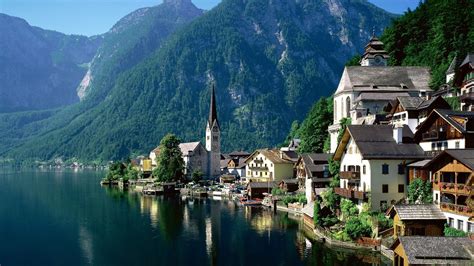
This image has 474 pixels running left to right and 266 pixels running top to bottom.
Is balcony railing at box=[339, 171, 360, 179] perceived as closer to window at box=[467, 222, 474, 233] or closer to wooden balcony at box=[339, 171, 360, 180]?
wooden balcony at box=[339, 171, 360, 180]

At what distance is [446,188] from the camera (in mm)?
46719

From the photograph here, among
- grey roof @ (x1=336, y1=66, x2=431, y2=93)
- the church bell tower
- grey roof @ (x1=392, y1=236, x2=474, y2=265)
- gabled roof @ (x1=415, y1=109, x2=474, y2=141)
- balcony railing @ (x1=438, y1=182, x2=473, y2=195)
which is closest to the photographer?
grey roof @ (x1=392, y1=236, x2=474, y2=265)

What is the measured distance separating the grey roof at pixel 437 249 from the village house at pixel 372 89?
41617 mm

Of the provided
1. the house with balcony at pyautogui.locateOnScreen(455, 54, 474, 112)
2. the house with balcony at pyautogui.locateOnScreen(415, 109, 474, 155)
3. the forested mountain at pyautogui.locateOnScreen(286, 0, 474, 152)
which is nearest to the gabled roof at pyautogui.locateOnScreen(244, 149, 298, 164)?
the forested mountain at pyautogui.locateOnScreen(286, 0, 474, 152)

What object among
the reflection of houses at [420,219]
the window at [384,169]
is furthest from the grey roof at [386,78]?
the reflection of houses at [420,219]

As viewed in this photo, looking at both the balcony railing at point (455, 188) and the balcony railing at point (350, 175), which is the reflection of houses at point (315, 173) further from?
the balcony railing at point (455, 188)

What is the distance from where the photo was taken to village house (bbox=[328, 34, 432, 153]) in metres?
83.4

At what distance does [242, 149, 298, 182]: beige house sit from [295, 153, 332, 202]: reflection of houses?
26.0 meters

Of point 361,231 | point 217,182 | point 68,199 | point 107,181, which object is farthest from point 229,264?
point 107,181

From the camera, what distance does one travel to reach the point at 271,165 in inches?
4705

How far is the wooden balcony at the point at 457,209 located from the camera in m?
42.8

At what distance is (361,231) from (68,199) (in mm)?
80852

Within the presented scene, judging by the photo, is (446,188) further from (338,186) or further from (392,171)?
(338,186)

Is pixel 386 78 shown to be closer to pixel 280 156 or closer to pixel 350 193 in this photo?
pixel 350 193
